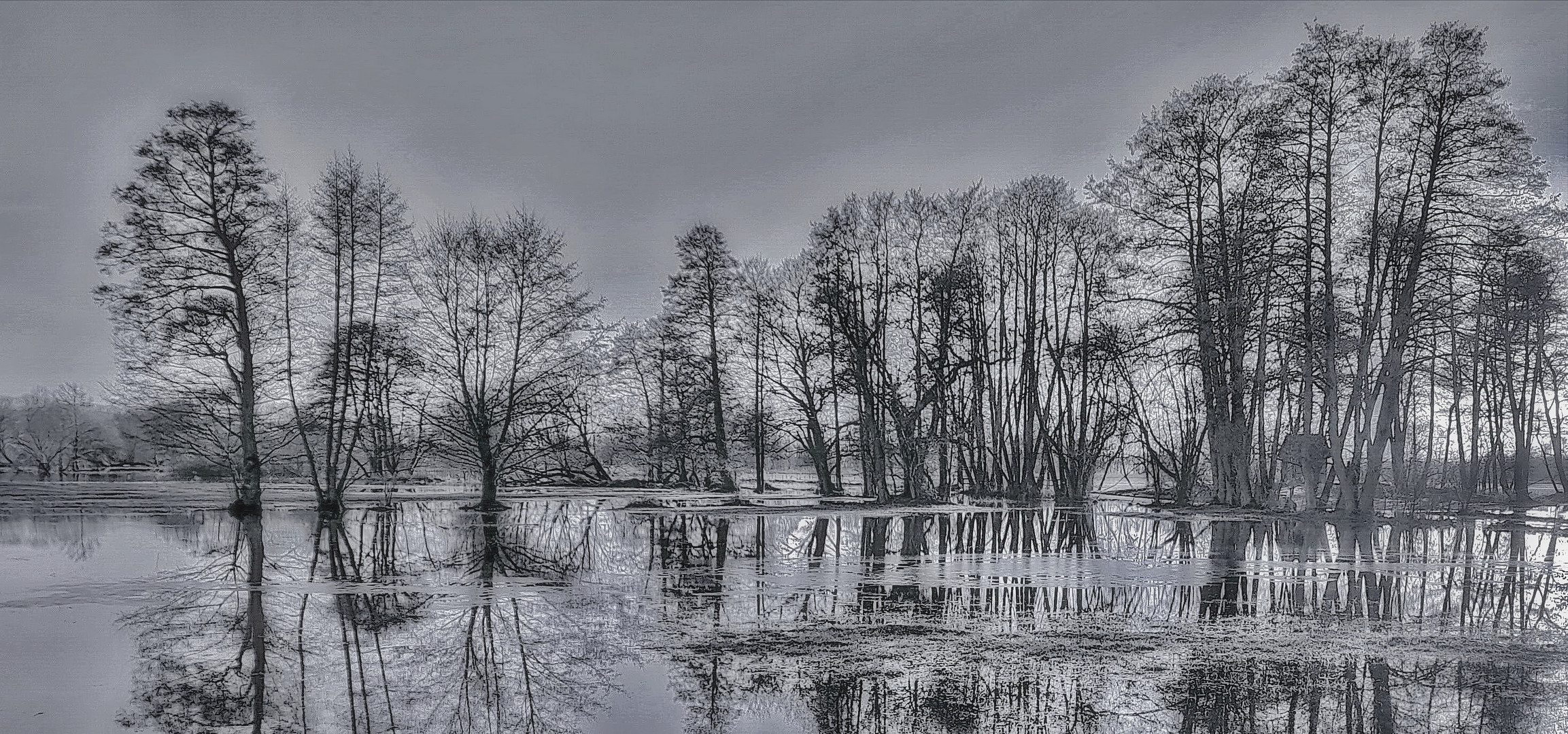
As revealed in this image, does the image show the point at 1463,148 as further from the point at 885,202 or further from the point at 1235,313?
the point at 885,202

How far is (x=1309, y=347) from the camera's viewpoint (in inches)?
996

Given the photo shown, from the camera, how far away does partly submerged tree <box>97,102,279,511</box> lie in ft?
86.2

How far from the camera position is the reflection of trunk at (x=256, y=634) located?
25.0 feet

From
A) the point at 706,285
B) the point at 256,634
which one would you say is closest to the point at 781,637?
the point at 256,634

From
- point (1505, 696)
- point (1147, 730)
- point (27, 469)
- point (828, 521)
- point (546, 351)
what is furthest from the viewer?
point (27, 469)

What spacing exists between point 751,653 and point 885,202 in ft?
110

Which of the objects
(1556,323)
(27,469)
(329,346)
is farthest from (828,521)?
(27,469)

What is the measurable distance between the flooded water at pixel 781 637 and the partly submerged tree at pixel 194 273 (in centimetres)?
762

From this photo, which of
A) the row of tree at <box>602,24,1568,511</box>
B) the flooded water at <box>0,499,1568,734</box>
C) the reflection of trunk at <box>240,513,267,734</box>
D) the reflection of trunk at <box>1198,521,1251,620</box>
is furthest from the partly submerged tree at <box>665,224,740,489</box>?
the reflection of trunk at <box>240,513,267,734</box>

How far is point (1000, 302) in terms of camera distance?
1618 inches

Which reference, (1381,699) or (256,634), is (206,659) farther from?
(1381,699)

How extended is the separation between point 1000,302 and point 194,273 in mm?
27622

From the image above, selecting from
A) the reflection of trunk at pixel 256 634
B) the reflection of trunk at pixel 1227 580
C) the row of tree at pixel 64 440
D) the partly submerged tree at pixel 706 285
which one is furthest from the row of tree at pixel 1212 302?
the row of tree at pixel 64 440

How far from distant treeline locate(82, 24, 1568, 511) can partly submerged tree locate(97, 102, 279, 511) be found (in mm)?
73
